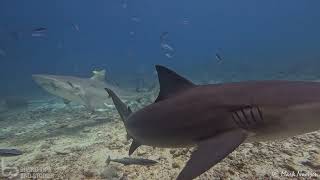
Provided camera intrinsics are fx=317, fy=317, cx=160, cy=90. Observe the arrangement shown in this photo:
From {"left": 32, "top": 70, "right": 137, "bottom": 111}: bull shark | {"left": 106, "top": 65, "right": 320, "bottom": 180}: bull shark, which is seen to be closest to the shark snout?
{"left": 32, "top": 70, "right": 137, "bottom": 111}: bull shark

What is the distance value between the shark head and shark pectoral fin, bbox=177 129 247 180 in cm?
770

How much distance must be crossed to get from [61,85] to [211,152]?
26.0ft

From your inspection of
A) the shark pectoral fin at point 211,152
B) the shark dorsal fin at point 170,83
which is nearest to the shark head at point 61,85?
the shark dorsal fin at point 170,83

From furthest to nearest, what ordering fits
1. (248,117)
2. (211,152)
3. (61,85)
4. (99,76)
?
(99,76) → (61,85) → (248,117) → (211,152)

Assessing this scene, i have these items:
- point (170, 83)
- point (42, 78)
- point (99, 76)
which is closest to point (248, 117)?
point (170, 83)

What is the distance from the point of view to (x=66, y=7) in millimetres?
117125

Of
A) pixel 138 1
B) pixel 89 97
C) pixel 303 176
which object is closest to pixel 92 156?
pixel 303 176

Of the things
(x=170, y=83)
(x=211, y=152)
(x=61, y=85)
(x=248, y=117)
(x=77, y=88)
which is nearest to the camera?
(x=211, y=152)

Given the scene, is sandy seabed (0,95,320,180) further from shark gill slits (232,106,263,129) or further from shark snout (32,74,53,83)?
shark snout (32,74,53,83)

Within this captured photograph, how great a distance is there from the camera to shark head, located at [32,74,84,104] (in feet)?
31.3

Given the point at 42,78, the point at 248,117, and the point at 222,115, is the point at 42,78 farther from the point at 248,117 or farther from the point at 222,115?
the point at 248,117

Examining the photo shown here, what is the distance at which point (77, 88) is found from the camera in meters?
9.78

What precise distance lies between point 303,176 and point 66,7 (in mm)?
123300

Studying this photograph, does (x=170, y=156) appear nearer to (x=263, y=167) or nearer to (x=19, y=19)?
(x=263, y=167)
